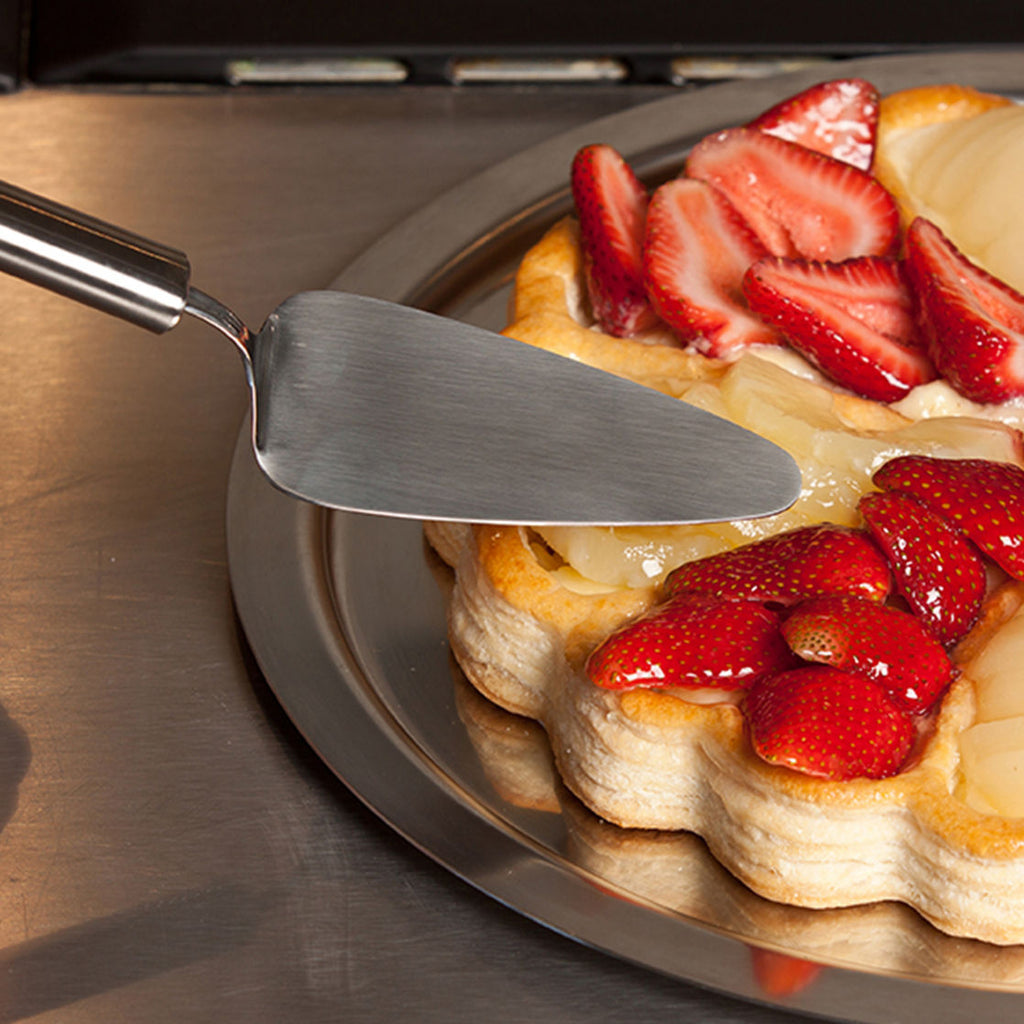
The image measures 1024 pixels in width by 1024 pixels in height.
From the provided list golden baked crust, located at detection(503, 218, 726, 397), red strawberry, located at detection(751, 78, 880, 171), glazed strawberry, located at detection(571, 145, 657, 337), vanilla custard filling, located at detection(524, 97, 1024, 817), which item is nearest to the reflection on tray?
vanilla custard filling, located at detection(524, 97, 1024, 817)

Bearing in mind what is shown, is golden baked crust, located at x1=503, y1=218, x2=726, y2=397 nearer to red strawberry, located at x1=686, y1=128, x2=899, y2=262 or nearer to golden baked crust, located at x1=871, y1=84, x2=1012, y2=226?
red strawberry, located at x1=686, y1=128, x2=899, y2=262

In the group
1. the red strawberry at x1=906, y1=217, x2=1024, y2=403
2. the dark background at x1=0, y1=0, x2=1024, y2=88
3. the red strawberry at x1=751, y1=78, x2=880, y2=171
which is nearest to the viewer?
the red strawberry at x1=906, y1=217, x2=1024, y2=403

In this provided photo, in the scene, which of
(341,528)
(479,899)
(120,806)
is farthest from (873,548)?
(120,806)

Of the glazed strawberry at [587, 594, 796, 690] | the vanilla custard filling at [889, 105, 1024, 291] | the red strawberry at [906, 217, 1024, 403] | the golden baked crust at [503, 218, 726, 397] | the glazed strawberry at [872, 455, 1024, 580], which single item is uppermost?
the vanilla custard filling at [889, 105, 1024, 291]

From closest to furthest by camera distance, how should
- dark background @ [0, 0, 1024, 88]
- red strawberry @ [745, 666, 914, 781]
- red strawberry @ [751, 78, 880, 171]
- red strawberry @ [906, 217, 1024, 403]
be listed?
1. red strawberry @ [745, 666, 914, 781]
2. red strawberry @ [906, 217, 1024, 403]
3. red strawberry @ [751, 78, 880, 171]
4. dark background @ [0, 0, 1024, 88]

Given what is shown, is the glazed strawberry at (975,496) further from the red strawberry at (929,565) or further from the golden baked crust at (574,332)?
the golden baked crust at (574,332)

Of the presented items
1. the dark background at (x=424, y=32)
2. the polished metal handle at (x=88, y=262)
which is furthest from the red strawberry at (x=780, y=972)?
the dark background at (x=424, y=32)

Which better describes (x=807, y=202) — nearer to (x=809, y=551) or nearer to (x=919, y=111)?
(x=919, y=111)

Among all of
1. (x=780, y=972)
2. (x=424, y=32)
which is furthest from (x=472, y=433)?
(x=424, y=32)
